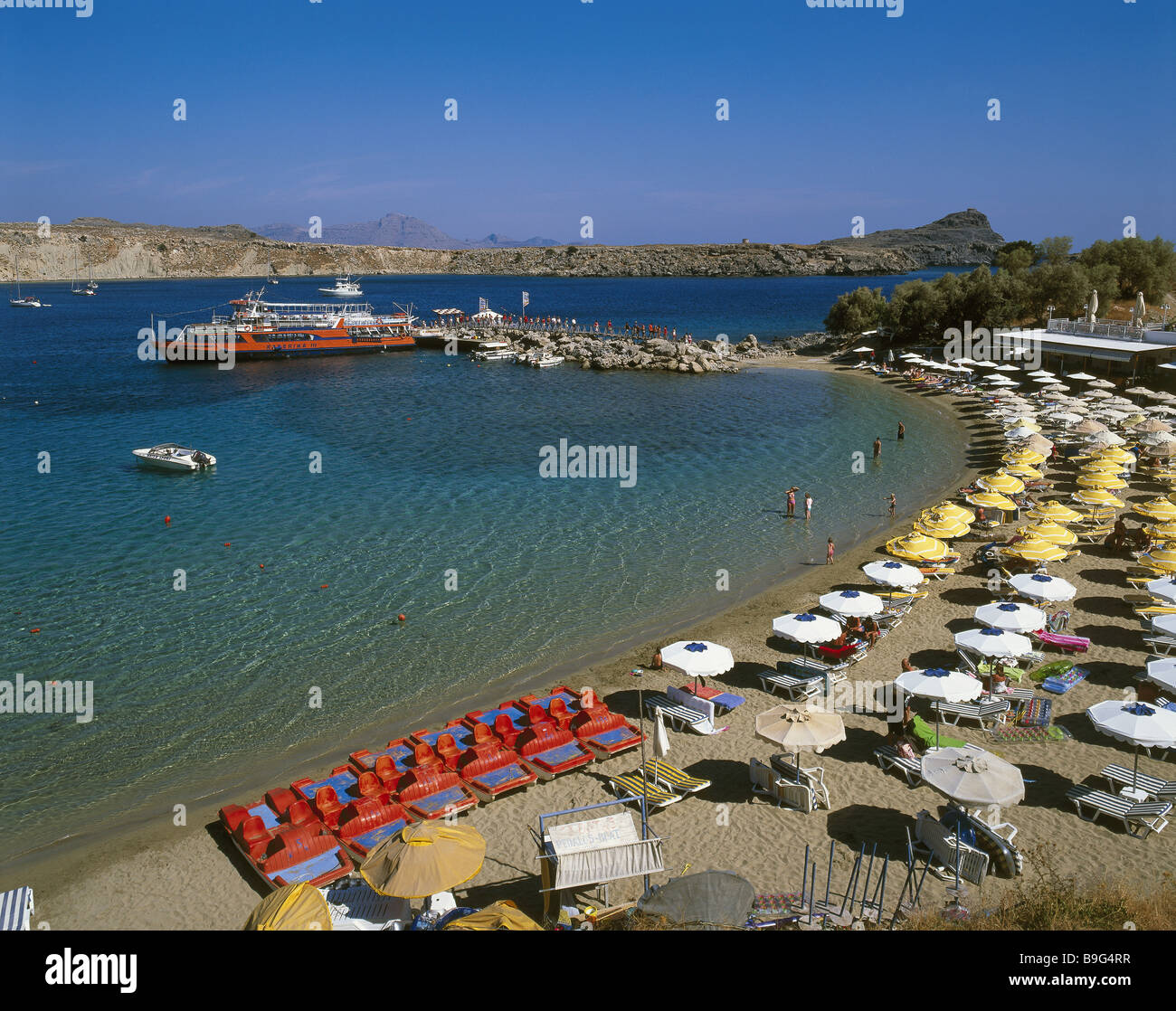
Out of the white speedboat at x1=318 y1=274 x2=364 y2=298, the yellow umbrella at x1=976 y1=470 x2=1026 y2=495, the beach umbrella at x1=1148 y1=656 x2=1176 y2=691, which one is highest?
the white speedboat at x1=318 y1=274 x2=364 y2=298

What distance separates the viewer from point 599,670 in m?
19.5

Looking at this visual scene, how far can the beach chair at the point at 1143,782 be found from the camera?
1337 centimetres

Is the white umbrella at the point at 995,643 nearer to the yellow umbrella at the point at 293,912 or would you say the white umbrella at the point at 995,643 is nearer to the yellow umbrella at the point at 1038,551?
the yellow umbrella at the point at 1038,551

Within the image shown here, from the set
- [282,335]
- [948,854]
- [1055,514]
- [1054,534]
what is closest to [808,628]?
[948,854]

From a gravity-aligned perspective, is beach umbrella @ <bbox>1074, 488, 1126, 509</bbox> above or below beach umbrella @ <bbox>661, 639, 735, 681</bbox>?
above

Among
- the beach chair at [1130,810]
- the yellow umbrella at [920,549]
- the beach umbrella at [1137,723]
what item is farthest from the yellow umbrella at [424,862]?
the yellow umbrella at [920,549]

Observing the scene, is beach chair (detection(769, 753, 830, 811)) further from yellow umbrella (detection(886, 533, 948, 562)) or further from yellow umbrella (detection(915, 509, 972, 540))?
yellow umbrella (detection(915, 509, 972, 540))

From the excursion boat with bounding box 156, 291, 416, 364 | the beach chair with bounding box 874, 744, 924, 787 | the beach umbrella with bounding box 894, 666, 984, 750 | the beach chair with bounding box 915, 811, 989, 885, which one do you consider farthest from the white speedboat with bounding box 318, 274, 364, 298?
the beach chair with bounding box 915, 811, 989, 885

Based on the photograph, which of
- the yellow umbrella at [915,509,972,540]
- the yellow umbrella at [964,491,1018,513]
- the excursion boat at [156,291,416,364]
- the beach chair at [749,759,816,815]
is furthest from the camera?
the excursion boat at [156,291,416,364]

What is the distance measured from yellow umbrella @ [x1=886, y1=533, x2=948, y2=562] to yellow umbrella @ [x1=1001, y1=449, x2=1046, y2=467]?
1127cm

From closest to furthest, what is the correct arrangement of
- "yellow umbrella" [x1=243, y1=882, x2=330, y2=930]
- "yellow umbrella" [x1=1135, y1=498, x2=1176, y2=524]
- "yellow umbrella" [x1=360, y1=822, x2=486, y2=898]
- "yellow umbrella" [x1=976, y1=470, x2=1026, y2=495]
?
"yellow umbrella" [x1=243, y1=882, x2=330, y2=930], "yellow umbrella" [x1=360, y1=822, x2=486, y2=898], "yellow umbrella" [x1=1135, y1=498, x2=1176, y2=524], "yellow umbrella" [x1=976, y1=470, x2=1026, y2=495]

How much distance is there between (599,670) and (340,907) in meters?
9.38

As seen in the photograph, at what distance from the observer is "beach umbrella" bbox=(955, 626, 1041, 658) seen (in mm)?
17000
